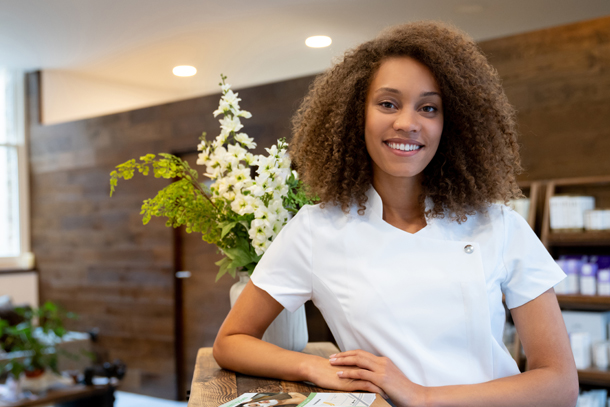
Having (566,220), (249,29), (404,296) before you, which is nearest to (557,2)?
(566,220)

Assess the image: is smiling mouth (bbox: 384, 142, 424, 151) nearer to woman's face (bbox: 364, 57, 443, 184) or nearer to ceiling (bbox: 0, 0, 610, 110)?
woman's face (bbox: 364, 57, 443, 184)

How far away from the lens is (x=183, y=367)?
17.0 feet

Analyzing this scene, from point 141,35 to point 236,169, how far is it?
3890 millimetres

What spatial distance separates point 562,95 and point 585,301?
1.32 m

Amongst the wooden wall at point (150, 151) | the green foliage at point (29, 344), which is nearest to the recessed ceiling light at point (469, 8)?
the wooden wall at point (150, 151)

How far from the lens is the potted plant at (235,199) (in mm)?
1342

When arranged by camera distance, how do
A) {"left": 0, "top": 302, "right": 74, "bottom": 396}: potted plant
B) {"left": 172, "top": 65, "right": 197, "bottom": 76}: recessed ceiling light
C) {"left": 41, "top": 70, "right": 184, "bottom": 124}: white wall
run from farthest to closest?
{"left": 41, "top": 70, "right": 184, "bottom": 124}: white wall, {"left": 172, "top": 65, "right": 197, "bottom": 76}: recessed ceiling light, {"left": 0, "top": 302, "right": 74, "bottom": 396}: potted plant

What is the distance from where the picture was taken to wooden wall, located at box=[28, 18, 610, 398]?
11.6 feet

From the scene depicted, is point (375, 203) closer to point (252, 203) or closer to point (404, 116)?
point (404, 116)

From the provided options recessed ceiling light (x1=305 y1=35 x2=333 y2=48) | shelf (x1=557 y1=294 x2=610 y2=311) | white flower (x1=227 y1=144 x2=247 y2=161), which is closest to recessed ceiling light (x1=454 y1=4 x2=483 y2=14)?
recessed ceiling light (x1=305 y1=35 x2=333 y2=48)

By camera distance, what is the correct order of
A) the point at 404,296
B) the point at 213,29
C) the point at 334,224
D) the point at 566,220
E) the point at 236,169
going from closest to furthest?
1. the point at 404,296
2. the point at 334,224
3. the point at 236,169
4. the point at 566,220
5. the point at 213,29

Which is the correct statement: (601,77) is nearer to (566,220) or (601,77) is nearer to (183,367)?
(566,220)

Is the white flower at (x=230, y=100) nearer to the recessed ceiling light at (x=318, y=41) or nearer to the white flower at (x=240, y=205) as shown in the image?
the white flower at (x=240, y=205)

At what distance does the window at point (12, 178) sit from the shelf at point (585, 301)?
568 cm
